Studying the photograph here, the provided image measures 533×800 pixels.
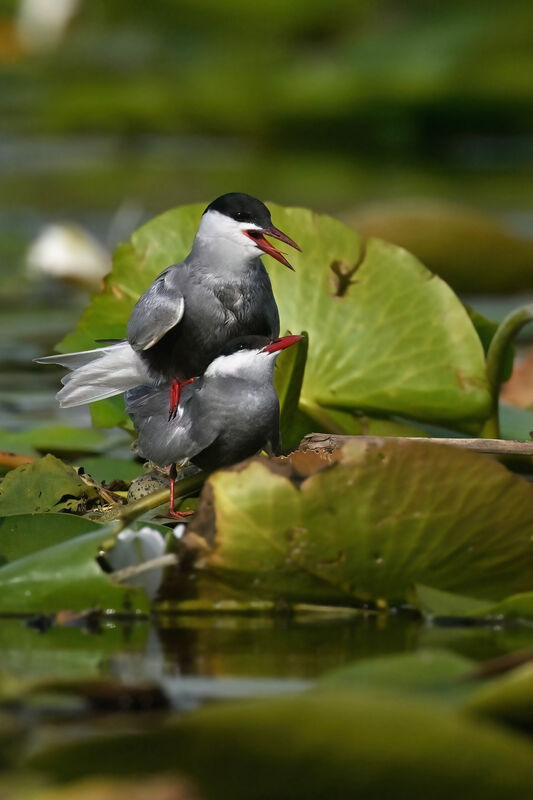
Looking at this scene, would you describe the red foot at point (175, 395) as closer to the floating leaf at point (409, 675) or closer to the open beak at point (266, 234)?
the open beak at point (266, 234)

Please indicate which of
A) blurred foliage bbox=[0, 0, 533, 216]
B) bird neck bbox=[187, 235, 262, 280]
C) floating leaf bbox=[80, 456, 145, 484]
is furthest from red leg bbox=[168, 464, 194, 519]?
blurred foliage bbox=[0, 0, 533, 216]

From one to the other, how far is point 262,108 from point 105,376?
357 inches

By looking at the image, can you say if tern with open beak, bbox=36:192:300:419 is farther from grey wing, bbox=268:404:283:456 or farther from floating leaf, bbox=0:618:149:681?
floating leaf, bbox=0:618:149:681

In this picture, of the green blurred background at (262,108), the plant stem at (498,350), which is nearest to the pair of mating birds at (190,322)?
the plant stem at (498,350)

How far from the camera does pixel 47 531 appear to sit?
2.38 meters

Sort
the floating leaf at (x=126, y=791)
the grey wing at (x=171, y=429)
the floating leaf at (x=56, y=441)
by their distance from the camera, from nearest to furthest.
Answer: the floating leaf at (x=126, y=791) < the grey wing at (x=171, y=429) < the floating leaf at (x=56, y=441)

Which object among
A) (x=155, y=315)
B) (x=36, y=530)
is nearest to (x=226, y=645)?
(x=36, y=530)

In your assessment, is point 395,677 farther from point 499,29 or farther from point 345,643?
point 499,29

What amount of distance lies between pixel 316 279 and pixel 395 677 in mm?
1604

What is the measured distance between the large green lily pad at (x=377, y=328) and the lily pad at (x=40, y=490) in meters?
0.61

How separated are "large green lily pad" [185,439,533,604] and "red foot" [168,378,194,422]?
0.62m

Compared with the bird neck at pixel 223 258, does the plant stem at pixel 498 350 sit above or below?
below

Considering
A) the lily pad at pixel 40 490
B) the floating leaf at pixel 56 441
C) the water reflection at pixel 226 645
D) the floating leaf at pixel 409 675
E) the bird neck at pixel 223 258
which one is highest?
the bird neck at pixel 223 258

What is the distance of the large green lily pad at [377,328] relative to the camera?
307 centimetres
